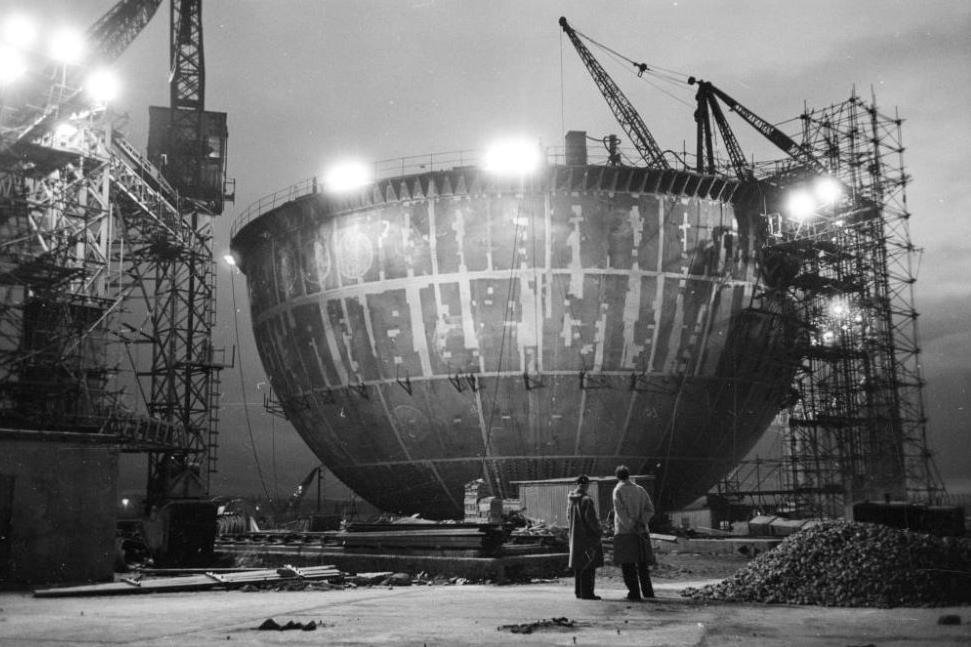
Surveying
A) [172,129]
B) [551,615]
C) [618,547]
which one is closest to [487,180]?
[618,547]

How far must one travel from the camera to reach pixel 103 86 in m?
34.2

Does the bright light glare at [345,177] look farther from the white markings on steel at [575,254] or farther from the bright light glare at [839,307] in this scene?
the bright light glare at [839,307]

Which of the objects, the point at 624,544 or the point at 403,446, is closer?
the point at 624,544

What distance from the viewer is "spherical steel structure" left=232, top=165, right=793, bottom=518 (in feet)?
91.6

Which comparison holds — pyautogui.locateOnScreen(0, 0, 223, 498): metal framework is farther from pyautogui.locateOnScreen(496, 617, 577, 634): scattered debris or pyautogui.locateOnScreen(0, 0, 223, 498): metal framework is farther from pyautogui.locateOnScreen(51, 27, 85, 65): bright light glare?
pyautogui.locateOnScreen(496, 617, 577, 634): scattered debris

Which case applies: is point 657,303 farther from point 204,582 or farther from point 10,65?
point 10,65

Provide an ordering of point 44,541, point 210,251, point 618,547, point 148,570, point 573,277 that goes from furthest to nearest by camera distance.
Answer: point 210,251, point 573,277, point 148,570, point 44,541, point 618,547

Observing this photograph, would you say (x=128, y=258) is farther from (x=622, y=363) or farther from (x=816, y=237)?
(x=816, y=237)

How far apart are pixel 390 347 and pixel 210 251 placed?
21.3m

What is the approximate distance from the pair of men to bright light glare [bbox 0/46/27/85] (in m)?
28.6

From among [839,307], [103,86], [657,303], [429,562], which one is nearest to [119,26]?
[103,86]

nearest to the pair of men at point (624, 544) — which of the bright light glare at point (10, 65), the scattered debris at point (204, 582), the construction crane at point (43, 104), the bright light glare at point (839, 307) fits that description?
the scattered debris at point (204, 582)

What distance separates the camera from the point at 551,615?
30.4ft

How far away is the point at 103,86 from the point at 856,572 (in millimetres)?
32468
